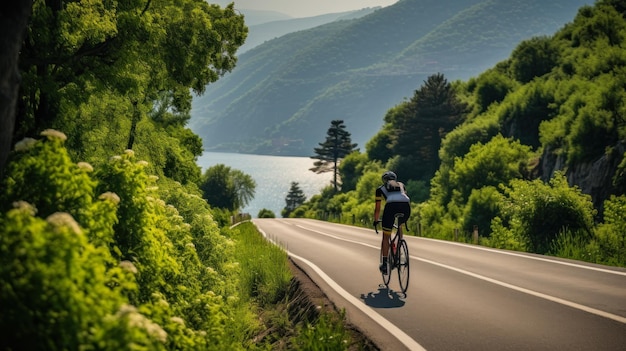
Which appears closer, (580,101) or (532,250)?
(532,250)

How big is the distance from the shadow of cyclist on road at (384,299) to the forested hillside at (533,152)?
19.9 ft

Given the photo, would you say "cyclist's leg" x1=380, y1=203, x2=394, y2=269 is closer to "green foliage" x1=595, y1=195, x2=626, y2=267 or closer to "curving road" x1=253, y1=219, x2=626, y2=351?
"curving road" x1=253, y1=219, x2=626, y2=351

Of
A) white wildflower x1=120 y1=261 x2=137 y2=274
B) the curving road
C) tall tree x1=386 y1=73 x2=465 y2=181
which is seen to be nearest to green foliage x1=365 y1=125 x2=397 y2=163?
tall tree x1=386 y1=73 x2=465 y2=181

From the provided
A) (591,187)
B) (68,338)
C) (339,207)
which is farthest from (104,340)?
(339,207)

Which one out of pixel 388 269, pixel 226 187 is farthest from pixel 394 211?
pixel 226 187

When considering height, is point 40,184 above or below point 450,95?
below

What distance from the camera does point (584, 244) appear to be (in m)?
14.2

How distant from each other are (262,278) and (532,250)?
8712 mm

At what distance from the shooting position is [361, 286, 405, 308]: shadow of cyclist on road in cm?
816

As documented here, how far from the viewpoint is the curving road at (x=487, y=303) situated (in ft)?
19.8

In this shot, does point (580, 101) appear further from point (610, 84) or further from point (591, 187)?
point (591, 187)

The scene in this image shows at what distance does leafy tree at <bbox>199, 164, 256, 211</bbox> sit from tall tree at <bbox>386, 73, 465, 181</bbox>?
54.1 meters

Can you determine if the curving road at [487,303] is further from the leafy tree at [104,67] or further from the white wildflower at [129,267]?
the leafy tree at [104,67]

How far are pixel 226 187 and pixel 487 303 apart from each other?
115 metres
